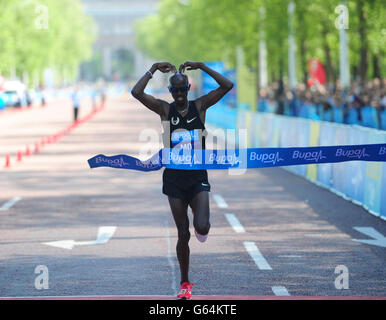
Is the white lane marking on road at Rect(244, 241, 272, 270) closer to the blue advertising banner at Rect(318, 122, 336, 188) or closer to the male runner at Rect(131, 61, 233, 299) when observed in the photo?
the male runner at Rect(131, 61, 233, 299)

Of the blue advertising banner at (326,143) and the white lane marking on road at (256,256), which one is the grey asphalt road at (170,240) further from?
the blue advertising banner at (326,143)

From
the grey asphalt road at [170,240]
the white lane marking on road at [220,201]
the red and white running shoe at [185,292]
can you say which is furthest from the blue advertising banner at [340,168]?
the red and white running shoe at [185,292]

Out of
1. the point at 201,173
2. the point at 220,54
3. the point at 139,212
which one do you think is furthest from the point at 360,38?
the point at 220,54

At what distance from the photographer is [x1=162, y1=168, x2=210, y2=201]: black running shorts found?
354 inches

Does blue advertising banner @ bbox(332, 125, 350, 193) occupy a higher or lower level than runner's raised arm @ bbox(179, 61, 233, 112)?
lower

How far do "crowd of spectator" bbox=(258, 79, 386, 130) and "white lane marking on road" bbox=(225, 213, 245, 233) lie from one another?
26.8ft

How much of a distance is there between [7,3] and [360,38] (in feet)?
136

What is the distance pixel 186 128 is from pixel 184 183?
48cm

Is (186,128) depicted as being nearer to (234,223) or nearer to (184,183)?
(184,183)

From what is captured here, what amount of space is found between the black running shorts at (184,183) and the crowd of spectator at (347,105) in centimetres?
1443

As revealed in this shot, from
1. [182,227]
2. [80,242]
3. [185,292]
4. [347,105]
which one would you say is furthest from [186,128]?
[347,105]

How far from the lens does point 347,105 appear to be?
27.8m

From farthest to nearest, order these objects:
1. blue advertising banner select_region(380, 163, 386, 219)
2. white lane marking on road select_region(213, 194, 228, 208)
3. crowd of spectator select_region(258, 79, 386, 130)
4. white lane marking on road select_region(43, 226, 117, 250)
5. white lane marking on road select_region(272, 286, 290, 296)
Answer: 1. crowd of spectator select_region(258, 79, 386, 130)
2. white lane marking on road select_region(213, 194, 228, 208)
3. blue advertising banner select_region(380, 163, 386, 219)
4. white lane marking on road select_region(43, 226, 117, 250)
5. white lane marking on road select_region(272, 286, 290, 296)

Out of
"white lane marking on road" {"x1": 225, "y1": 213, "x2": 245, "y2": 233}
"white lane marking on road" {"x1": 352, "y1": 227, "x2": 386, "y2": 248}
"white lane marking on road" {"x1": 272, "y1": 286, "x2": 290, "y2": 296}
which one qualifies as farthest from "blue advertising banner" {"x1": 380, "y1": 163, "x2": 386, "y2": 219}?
"white lane marking on road" {"x1": 272, "y1": 286, "x2": 290, "y2": 296}
